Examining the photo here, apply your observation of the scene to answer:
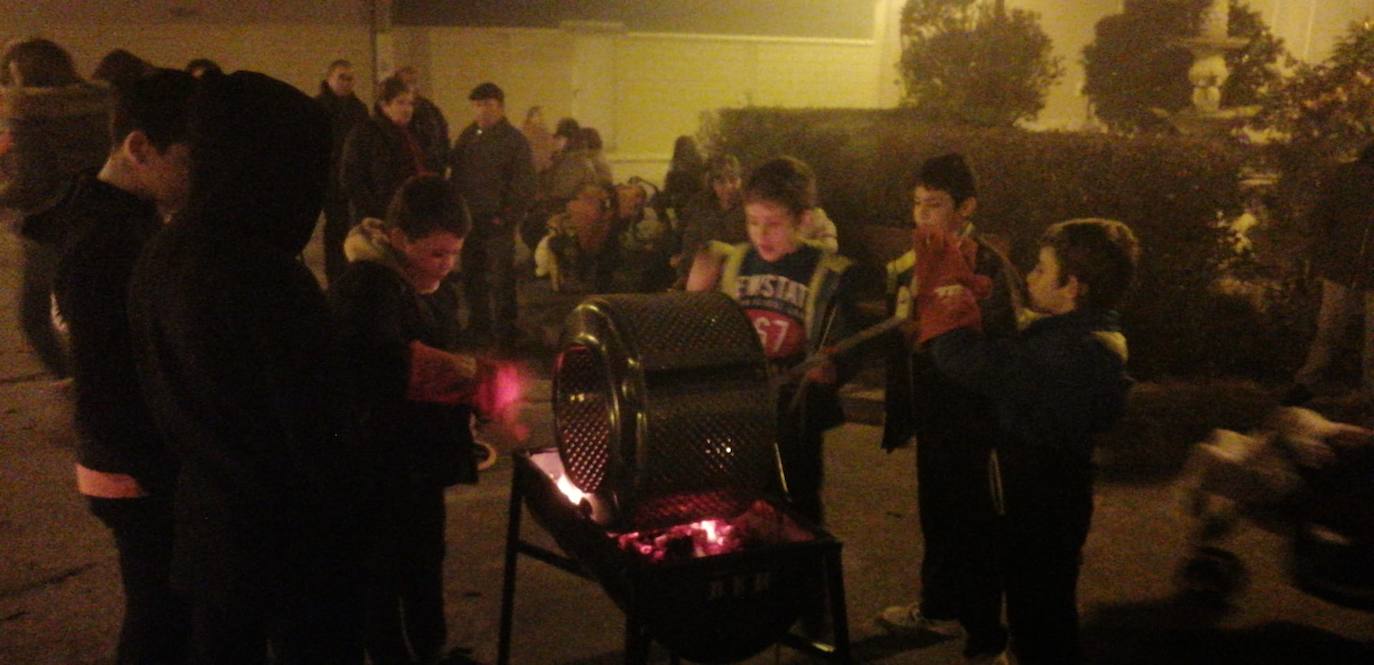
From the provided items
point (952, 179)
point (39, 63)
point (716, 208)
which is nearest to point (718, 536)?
point (952, 179)

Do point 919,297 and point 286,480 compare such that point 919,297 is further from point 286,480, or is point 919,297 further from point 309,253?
point 309,253

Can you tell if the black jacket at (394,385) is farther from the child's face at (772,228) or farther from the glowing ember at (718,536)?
the child's face at (772,228)

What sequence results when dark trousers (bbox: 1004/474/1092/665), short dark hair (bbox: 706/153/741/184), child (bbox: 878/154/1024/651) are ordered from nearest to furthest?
1. dark trousers (bbox: 1004/474/1092/665)
2. child (bbox: 878/154/1024/651)
3. short dark hair (bbox: 706/153/741/184)

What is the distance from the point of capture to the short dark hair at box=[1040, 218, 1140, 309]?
12.0ft

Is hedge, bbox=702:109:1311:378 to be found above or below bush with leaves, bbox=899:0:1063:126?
below

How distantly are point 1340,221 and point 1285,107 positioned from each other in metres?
1.89

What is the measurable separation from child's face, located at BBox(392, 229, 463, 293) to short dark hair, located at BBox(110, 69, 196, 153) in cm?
84

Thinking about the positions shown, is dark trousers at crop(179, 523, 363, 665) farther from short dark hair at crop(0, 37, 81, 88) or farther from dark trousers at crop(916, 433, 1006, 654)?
short dark hair at crop(0, 37, 81, 88)

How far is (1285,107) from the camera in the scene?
9.12m

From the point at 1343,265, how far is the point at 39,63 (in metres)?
7.24

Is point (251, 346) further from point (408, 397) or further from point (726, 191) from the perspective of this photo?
point (726, 191)

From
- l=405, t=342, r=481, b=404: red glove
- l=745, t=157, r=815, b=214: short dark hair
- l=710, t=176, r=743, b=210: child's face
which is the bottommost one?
l=405, t=342, r=481, b=404: red glove

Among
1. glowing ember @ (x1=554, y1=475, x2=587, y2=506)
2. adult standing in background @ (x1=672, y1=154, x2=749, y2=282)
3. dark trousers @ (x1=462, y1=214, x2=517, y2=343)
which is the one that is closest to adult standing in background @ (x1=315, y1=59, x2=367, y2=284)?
dark trousers @ (x1=462, y1=214, x2=517, y2=343)

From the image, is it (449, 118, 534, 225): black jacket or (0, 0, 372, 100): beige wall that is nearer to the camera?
(449, 118, 534, 225): black jacket
